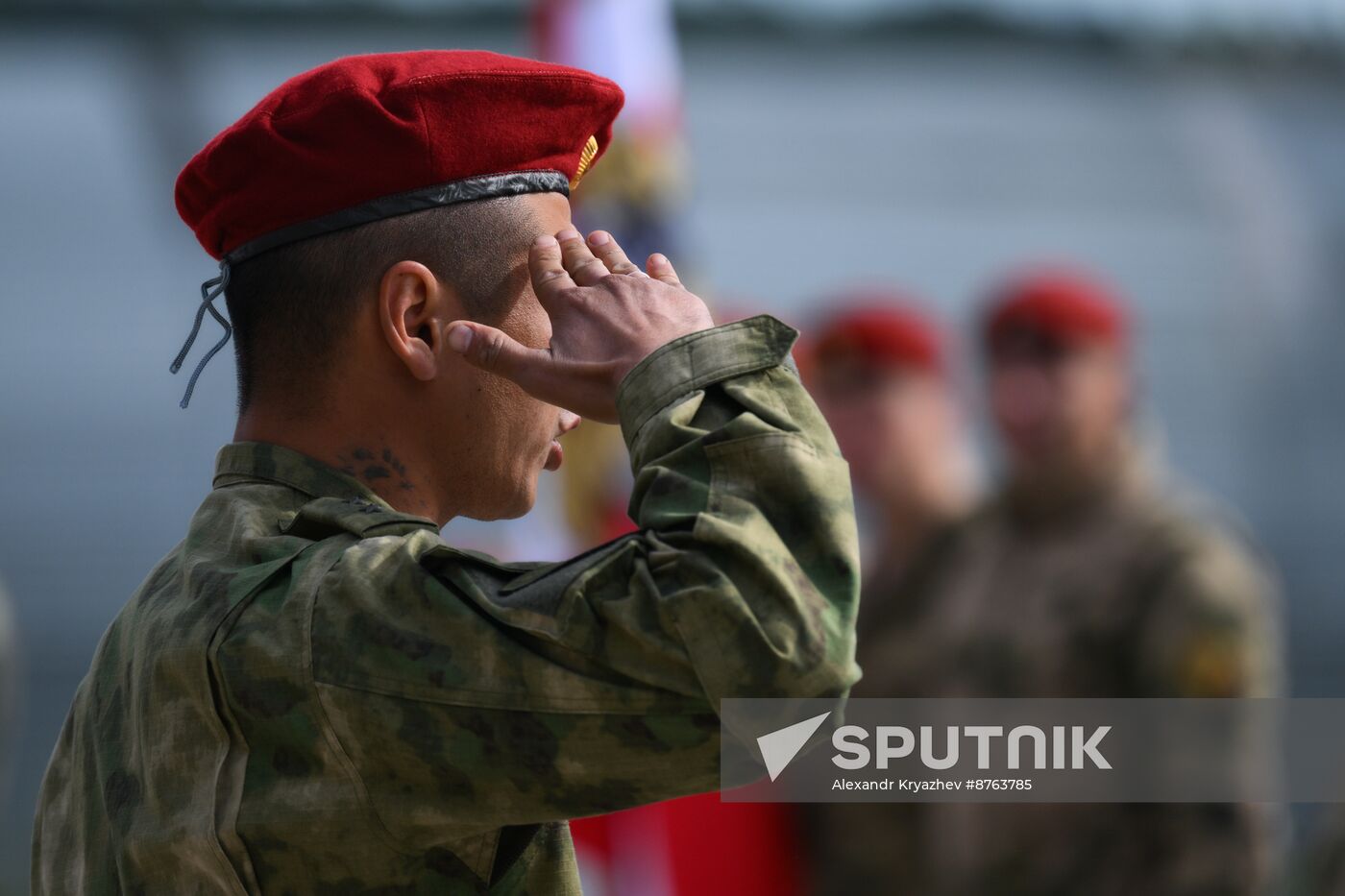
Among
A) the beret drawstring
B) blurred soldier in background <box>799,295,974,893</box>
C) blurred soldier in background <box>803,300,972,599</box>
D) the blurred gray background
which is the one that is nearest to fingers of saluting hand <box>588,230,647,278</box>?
the beret drawstring

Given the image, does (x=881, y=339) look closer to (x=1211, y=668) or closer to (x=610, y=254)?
(x=1211, y=668)

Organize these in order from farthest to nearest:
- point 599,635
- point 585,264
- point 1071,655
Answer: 1. point 1071,655
2. point 585,264
3. point 599,635

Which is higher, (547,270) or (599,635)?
(547,270)

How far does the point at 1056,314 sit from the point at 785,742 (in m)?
4.29

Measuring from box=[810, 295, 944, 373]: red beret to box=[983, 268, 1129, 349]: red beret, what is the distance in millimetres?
446

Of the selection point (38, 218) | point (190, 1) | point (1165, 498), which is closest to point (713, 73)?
point (190, 1)

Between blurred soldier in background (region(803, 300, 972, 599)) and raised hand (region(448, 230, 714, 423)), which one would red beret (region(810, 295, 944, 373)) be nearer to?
blurred soldier in background (region(803, 300, 972, 599))

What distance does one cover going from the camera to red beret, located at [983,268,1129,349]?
19.1ft

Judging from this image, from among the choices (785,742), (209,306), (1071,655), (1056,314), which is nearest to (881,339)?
(1056,314)

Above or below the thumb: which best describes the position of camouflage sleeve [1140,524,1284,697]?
below

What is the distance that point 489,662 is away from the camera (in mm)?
1725

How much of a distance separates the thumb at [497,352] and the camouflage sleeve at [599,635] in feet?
0.52

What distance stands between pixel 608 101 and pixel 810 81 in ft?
56.6

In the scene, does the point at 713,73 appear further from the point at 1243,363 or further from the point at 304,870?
the point at 304,870
